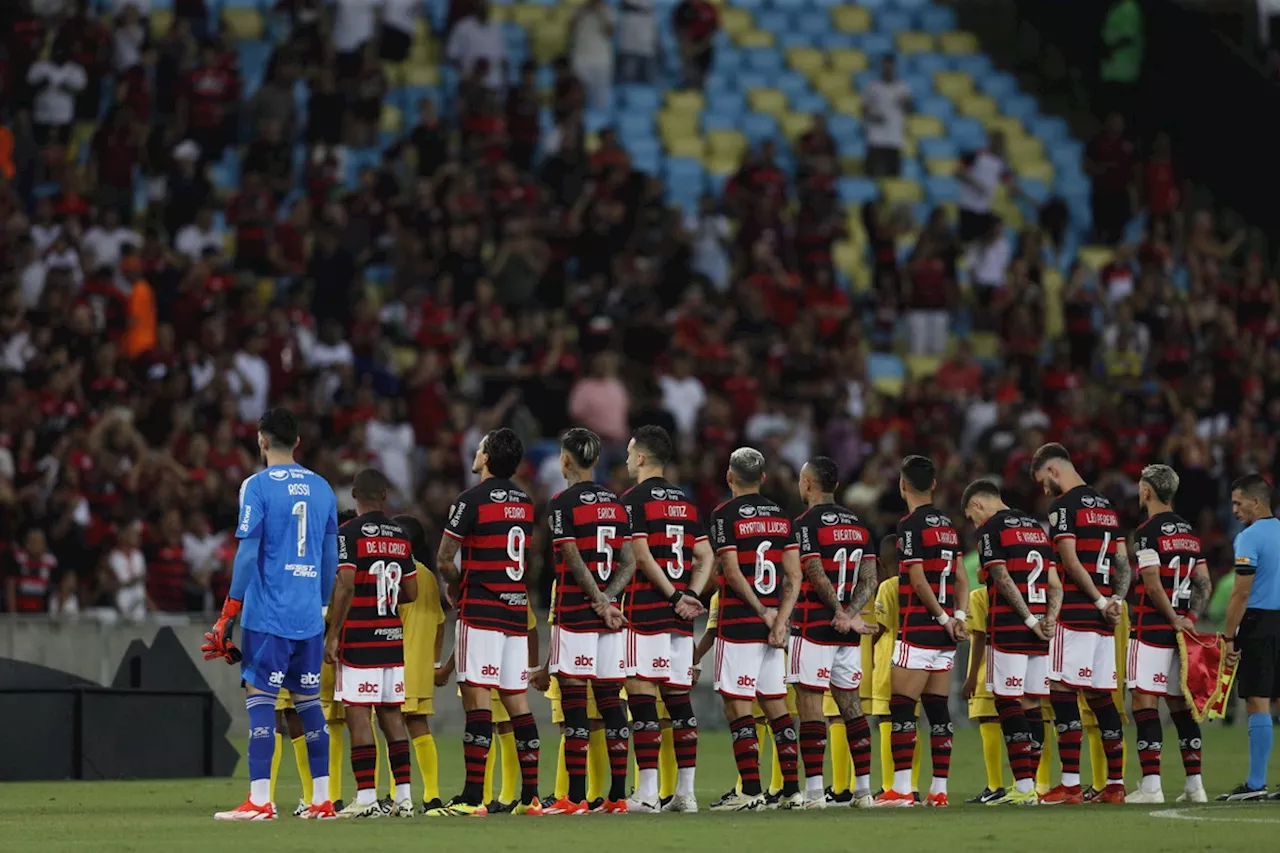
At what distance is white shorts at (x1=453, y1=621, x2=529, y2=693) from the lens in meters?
14.2

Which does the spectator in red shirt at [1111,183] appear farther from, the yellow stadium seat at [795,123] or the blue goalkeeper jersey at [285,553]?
the blue goalkeeper jersey at [285,553]

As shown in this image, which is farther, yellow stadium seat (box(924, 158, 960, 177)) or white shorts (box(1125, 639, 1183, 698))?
yellow stadium seat (box(924, 158, 960, 177))

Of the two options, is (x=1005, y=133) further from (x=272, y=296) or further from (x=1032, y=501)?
(x=272, y=296)

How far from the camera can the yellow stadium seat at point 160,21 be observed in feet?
103

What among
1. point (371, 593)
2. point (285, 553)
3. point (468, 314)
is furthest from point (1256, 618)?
point (468, 314)

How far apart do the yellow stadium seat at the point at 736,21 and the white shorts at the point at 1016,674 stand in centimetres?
2173

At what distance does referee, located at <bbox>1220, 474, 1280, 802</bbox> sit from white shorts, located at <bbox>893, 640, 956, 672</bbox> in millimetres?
2101

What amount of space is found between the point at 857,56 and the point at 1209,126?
5.46 meters

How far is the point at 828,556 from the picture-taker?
49.6ft

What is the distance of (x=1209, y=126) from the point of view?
33156mm

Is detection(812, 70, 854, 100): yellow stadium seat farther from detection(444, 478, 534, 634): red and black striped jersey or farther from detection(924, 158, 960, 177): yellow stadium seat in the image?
detection(444, 478, 534, 634): red and black striped jersey

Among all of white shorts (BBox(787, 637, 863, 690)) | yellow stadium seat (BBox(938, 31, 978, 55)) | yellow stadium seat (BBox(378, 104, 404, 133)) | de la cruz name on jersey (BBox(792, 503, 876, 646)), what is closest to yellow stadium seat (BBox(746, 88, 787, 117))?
yellow stadium seat (BBox(938, 31, 978, 55))

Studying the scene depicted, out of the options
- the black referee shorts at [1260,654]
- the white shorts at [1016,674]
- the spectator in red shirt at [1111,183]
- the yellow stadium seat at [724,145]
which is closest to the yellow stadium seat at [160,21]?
the yellow stadium seat at [724,145]

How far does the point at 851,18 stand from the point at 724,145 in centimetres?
409
